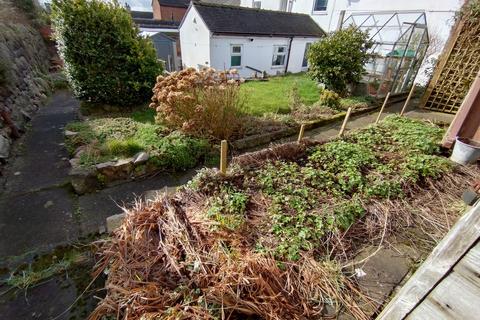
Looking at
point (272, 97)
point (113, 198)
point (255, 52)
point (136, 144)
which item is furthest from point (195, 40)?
point (113, 198)

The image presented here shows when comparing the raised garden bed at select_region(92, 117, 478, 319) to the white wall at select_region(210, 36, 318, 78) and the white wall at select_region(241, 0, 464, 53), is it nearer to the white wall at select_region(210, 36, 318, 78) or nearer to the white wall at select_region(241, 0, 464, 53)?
the white wall at select_region(241, 0, 464, 53)

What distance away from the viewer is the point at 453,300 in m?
1.04

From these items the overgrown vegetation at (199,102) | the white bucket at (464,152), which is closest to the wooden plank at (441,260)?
the overgrown vegetation at (199,102)

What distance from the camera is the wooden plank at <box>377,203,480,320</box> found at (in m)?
0.96

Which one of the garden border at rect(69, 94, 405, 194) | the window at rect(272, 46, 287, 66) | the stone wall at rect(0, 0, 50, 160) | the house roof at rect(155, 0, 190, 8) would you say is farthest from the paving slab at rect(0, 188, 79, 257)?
the house roof at rect(155, 0, 190, 8)

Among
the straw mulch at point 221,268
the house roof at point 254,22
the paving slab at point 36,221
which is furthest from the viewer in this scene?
the house roof at point 254,22

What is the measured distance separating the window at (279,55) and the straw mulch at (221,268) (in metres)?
14.1

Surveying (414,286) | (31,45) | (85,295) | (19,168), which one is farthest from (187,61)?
(414,286)

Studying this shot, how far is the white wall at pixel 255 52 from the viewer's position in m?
12.6

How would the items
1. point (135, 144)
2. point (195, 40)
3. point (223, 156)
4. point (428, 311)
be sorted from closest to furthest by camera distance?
point (428, 311) → point (223, 156) → point (135, 144) → point (195, 40)

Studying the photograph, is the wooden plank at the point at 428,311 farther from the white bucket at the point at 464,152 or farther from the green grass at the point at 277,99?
→ the green grass at the point at 277,99

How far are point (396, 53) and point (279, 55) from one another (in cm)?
821

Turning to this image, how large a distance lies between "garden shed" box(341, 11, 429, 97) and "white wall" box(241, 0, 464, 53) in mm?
1168

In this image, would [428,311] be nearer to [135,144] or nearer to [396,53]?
[135,144]
